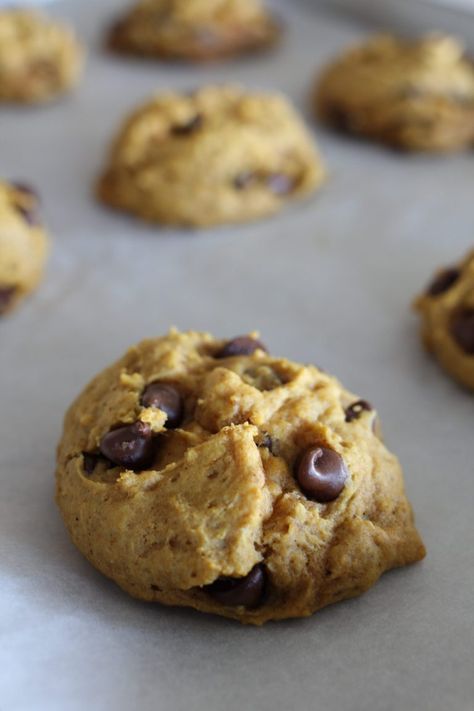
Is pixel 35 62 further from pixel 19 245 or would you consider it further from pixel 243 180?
pixel 19 245

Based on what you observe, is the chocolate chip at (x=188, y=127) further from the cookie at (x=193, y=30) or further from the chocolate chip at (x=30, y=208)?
the cookie at (x=193, y=30)

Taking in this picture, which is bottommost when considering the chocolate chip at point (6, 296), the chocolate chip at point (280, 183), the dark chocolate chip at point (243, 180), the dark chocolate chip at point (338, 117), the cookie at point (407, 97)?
the chocolate chip at point (6, 296)

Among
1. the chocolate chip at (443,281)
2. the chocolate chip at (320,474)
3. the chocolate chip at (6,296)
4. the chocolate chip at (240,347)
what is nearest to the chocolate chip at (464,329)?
the chocolate chip at (443,281)

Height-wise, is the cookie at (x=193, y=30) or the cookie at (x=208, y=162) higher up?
the cookie at (x=193, y=30)

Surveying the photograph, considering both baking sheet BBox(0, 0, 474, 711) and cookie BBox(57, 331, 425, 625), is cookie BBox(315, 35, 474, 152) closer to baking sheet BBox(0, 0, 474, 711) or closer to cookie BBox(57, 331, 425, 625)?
baking sheet BBox(0, 0, 474, 711)

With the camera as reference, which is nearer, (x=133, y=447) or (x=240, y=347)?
(x=133, y=447)

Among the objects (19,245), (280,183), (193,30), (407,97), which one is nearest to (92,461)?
(19,245)

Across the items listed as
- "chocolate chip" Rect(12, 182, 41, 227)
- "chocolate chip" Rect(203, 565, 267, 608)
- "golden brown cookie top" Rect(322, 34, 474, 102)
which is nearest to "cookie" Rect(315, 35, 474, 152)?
"golden brown cookie top" Rect(322, 34, 474, 102)
